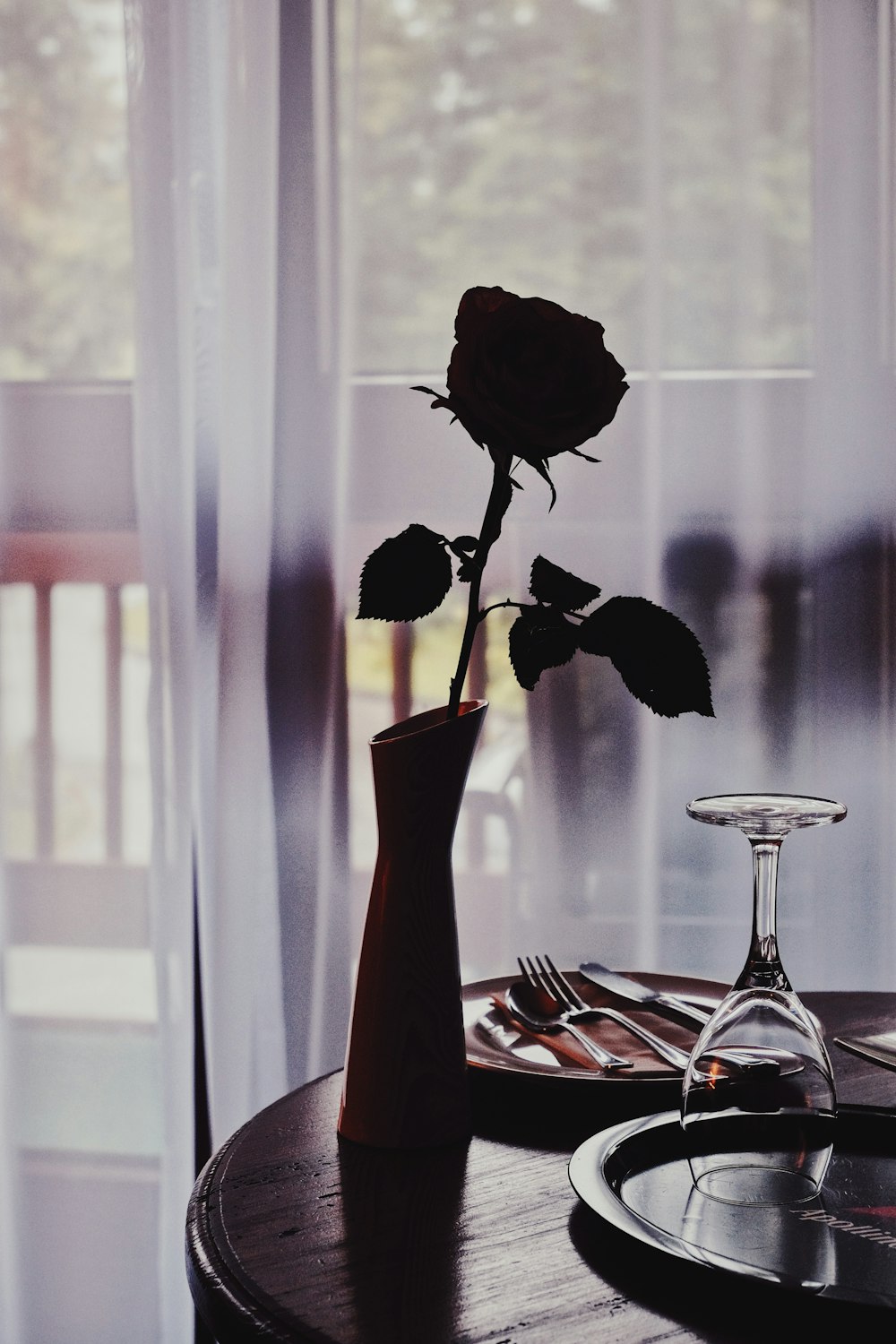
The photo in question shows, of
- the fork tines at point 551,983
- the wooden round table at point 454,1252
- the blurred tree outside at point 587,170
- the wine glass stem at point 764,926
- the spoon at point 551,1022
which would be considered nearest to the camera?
the wooden round table at point 454,1252

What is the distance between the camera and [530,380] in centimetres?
58

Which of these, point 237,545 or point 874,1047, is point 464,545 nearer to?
point 874,1047

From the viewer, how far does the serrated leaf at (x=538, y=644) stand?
2.07ft

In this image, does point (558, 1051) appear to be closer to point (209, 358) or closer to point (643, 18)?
point (209, 358)

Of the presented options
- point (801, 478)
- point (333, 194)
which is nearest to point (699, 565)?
point (801, 478)

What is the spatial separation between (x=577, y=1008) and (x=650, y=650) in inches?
12.3

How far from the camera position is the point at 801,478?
145cm

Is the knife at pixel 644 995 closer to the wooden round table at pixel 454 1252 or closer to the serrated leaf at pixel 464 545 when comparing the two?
the wooden round table at pixel 454 1252

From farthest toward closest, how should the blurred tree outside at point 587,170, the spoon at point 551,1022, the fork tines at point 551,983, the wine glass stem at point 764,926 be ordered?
the blurred tree outside at point 587,170 < the fork tines at point 551,983 < the spoon at point 551,1022 < the wine glass stem at point 764,926

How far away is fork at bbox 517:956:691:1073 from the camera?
29.4 inches

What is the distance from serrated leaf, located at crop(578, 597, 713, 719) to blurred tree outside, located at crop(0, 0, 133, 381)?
1.07 meters

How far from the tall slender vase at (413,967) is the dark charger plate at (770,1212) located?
0.09 m

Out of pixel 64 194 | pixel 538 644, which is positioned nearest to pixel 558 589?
pixel 538 644

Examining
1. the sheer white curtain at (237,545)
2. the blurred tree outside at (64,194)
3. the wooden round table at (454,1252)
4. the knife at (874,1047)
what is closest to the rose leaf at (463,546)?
the wooden round table at (454,1252)
